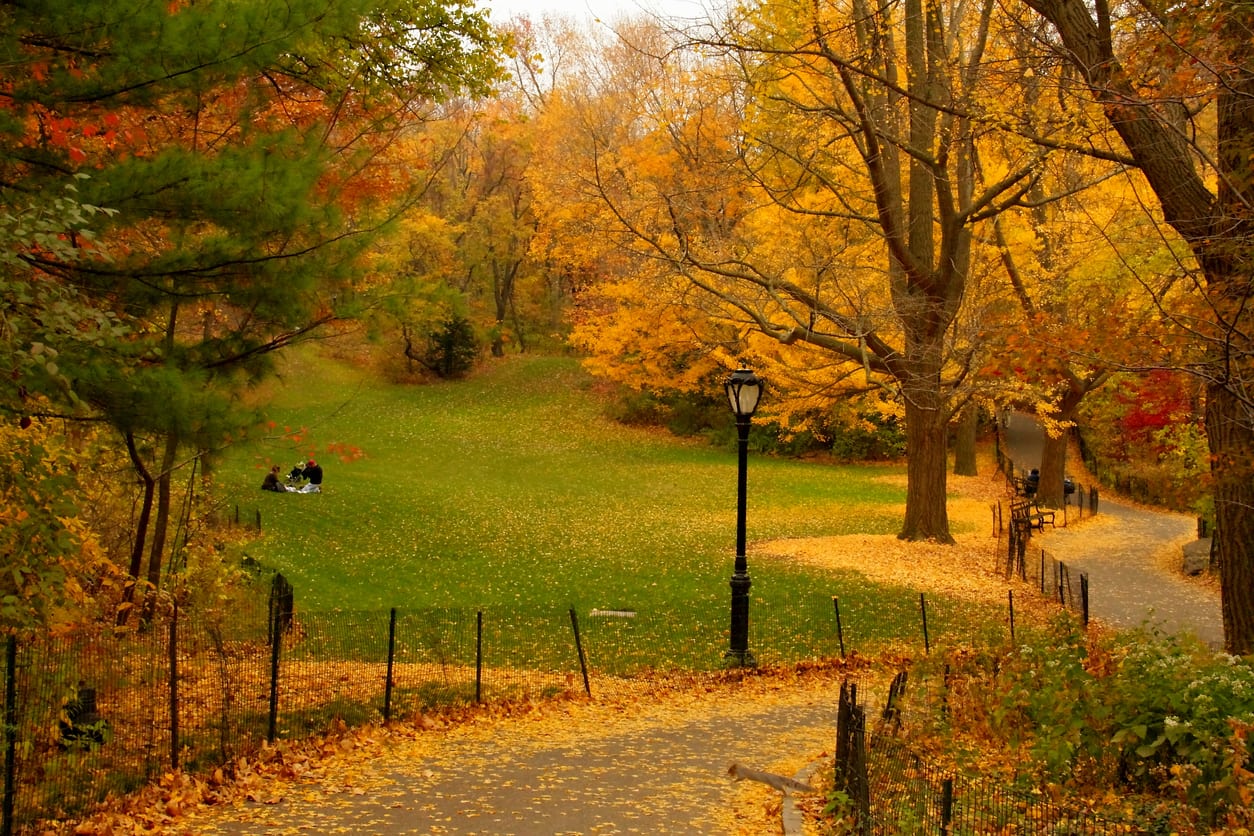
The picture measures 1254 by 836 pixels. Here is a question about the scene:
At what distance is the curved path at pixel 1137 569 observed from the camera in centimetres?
2011

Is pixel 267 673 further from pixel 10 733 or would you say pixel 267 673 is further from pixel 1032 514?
pixel 1032 514

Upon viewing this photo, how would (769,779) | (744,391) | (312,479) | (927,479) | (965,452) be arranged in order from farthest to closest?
(965,452), (312,479), (927,479), (744,391), (769,779)

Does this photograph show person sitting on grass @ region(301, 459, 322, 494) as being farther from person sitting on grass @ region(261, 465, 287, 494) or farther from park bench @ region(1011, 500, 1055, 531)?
park bench @ region(1011, 500, 1055, 531)

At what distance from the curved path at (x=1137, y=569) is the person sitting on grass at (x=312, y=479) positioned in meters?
19.7

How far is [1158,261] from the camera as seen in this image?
94.6 ft

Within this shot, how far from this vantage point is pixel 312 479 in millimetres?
30453

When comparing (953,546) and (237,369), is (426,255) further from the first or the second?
(237,369)

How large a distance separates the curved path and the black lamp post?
199 inches

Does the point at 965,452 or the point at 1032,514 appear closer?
the point at 1032,514

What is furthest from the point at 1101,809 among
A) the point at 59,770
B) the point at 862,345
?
the point at 862,345

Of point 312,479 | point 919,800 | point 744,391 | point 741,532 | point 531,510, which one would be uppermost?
point 744,391

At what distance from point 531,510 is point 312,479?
6161mm

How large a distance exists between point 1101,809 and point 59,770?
7099mm

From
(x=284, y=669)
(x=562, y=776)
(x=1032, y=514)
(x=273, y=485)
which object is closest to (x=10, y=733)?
(x=562, y=776)
